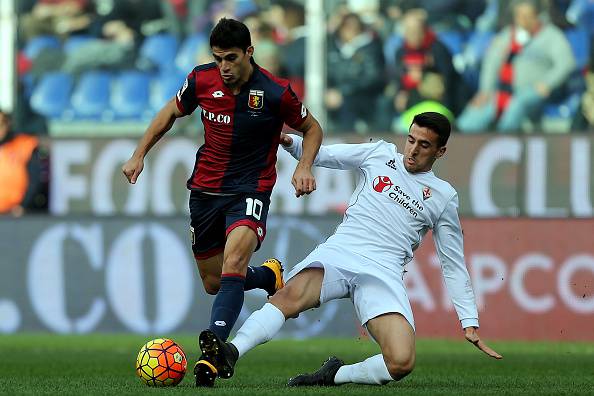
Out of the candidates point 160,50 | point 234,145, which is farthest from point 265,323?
point 160,50

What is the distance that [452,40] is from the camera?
48.3ft

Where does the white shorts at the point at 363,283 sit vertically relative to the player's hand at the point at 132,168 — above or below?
below

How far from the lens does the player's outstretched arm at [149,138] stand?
8.08 m

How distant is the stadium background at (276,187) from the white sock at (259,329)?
6.46m

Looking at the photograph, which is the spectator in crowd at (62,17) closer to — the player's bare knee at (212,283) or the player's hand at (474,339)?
the player's bare knee at (212,283)

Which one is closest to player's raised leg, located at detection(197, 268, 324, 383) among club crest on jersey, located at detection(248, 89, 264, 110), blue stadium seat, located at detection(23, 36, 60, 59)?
club crest on jersey, located at detection(248, 89, 264, 110)

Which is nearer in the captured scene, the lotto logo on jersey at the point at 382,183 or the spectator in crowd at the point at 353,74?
the lotto logo on jersey at the point at 382,183

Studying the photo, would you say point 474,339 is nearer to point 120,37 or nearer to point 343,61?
point 343,61

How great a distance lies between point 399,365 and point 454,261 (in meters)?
0.77

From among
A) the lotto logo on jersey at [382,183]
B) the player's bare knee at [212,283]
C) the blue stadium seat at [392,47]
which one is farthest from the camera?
the blue stadium seat at [392,47]

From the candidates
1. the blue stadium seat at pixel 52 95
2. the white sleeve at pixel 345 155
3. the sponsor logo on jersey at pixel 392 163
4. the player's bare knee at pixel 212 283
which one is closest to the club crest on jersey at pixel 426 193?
the sponsor logo on jersey at pixel 392 163

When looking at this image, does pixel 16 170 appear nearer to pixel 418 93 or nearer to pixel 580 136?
pixel 418 93

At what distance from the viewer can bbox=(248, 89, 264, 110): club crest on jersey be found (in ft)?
27.7

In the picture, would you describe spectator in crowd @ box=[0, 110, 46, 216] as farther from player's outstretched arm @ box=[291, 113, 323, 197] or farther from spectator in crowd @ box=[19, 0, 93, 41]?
player's outstretched arm @ box=[291, 113, 323, 197]
